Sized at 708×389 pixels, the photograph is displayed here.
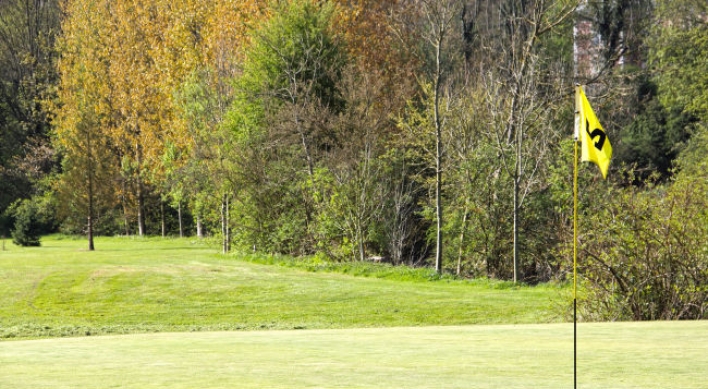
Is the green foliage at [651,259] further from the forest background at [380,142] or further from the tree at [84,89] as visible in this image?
the tree at [84,89]

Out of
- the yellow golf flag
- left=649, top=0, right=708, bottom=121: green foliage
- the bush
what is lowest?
the bush

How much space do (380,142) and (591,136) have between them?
2453cm

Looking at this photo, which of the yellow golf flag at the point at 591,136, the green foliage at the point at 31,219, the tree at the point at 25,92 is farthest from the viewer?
the tree at the point at 25,92

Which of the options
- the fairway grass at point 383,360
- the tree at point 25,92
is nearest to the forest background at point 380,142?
the tree at point 25,92

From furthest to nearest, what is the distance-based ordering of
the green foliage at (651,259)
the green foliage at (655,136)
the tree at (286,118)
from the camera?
the green foliage at (655,136) → the tree at (286,118) → the green foliage at (651,259)

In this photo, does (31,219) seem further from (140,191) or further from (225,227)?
(225,227)

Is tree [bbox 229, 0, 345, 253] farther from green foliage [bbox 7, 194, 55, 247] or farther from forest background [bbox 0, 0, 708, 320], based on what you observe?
green foliage [bbox 7, 194, 55, 247]

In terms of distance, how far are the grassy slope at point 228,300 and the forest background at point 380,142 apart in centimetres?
220

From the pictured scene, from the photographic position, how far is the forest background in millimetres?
23391

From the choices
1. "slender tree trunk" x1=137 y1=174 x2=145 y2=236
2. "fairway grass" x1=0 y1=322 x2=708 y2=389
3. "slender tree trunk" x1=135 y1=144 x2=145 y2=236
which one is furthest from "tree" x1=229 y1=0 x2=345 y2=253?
"slender tree trunk" x1=137 y1=174 x2=145 y2=236

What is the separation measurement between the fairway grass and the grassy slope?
17.9ft

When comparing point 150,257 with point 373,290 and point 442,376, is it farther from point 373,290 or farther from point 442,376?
point 442,376

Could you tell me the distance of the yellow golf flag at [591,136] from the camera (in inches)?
434

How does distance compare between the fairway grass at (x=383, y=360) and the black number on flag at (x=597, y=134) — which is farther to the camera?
the black number on flag at (x=597, y=134)
